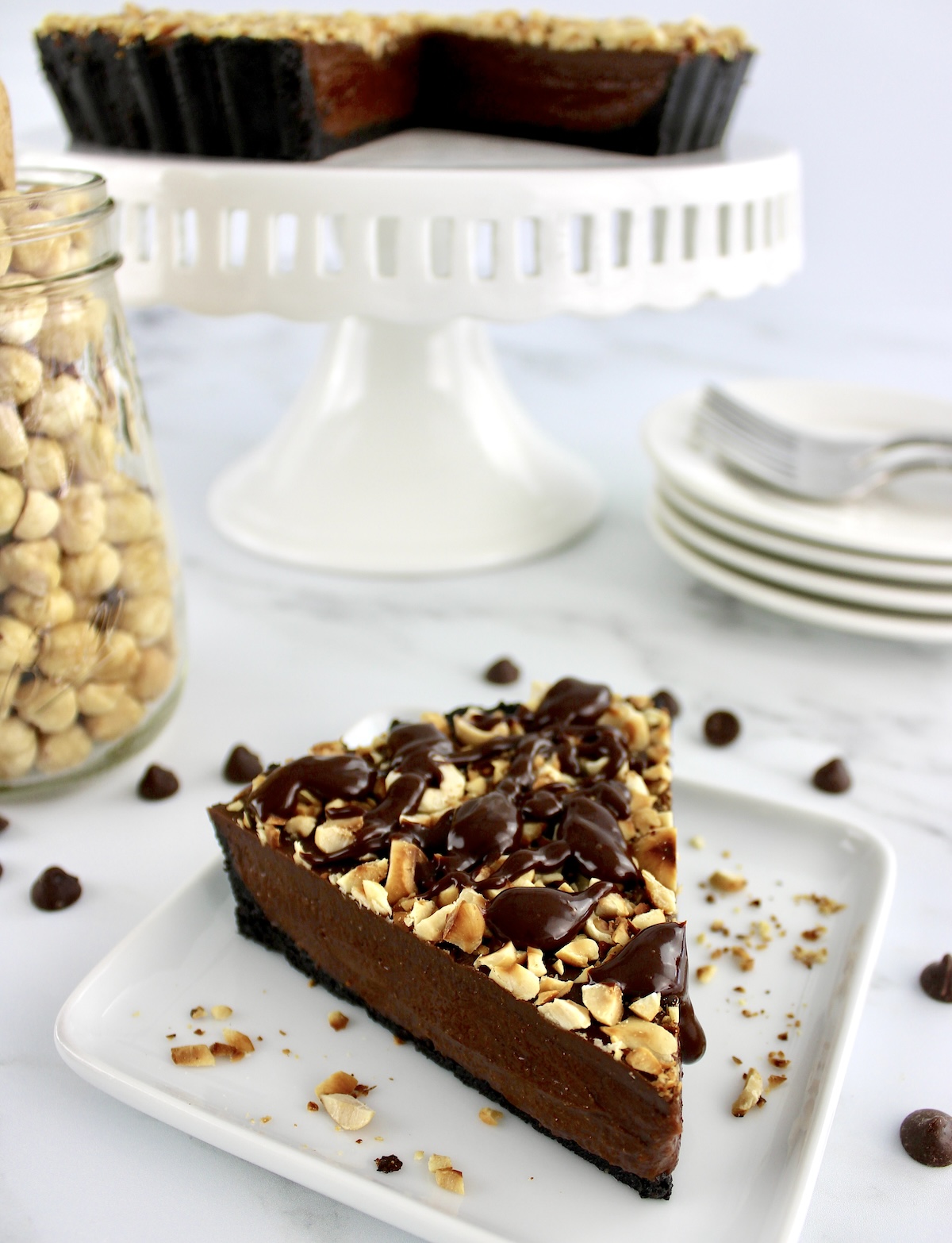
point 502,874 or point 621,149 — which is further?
point 621,149

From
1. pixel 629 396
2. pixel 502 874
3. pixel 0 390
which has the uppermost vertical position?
pixel 0 390

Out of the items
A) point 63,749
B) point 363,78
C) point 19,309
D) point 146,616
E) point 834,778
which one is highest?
point 363,78

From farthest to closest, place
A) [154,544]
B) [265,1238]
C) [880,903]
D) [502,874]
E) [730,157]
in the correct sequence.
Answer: [730,157], [154,544], [880,903], [502,874], [265,1238]

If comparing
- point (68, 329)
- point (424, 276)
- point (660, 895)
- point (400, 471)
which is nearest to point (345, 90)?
point (424, 276)

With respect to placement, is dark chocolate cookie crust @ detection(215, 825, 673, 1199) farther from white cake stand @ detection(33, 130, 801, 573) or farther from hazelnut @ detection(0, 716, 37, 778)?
white cake stand @ detection(33, 130, 801, 573)

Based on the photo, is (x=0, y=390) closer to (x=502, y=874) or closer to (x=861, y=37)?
(x=502, y=874)

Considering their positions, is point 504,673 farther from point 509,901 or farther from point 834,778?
point 509,901

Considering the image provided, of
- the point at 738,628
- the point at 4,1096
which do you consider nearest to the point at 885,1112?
the point at 4,1096

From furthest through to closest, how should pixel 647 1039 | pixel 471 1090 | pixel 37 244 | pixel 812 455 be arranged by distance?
pixel 812 455 → pixel 37 244 → pixel 471 1090 → pixel 647 1039
